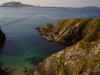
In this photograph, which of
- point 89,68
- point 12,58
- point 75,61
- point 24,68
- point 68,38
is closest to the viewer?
point 89,68

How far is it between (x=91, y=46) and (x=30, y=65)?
564 inches

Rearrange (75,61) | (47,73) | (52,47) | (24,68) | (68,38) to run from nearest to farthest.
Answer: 1. (75,61)
2. (47,73)
3. (24,68)
4. (52,47)
5. (68,38)

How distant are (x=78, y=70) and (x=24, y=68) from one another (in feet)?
44.8

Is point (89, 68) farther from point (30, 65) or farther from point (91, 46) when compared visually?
point (30, 65)

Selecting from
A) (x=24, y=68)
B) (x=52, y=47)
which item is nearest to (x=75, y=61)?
(x=24, y=68)

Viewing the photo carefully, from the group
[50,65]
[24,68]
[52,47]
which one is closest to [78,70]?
[50,65]

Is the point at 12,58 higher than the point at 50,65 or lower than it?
lower

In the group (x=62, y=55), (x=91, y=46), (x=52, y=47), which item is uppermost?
(x=91, y=46)

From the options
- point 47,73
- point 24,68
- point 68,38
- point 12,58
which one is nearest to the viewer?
point 47,73

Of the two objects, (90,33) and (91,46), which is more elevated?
(91,46)

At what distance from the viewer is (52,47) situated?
4422 centimetres

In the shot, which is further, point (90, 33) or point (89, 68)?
point (90, 33)

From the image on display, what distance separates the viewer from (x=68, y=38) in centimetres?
4912

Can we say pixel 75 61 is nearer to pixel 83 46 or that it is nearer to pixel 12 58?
pixel 83 46
